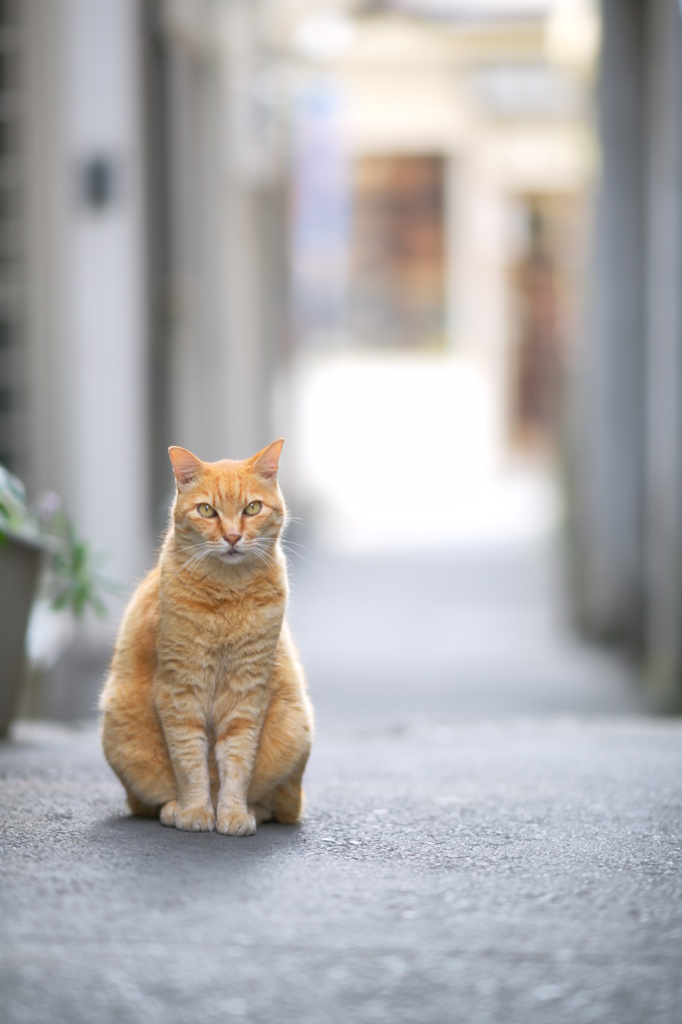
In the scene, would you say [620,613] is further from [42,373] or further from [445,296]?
[445,296]

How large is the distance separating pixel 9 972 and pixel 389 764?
152 cm

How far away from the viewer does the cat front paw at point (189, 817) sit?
200 centimetres

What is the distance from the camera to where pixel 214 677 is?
2.04 metres

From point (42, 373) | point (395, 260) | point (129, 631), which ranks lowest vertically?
point (129, 631)

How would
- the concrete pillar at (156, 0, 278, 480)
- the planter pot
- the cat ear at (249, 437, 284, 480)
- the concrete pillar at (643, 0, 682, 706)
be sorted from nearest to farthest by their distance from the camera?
the cat ear at (249, 437, 284, 480) < the planter pot < the concrete pillar at (643, 0, 682, 706) < the concrete pillar at (156, 0, 278, 480)

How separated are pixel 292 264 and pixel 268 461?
8.86m

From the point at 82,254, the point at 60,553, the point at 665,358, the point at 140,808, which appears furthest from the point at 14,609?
the point at 665,358

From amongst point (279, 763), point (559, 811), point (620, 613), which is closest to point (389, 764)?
point (559, 811)

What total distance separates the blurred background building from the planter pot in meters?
1.43

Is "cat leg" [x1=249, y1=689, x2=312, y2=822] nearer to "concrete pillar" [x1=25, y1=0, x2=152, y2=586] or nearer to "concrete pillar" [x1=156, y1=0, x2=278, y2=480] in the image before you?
"concrete pillar" [x1=25, y1=0, x2=152, y2=586]

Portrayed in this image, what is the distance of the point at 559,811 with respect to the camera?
2.26m

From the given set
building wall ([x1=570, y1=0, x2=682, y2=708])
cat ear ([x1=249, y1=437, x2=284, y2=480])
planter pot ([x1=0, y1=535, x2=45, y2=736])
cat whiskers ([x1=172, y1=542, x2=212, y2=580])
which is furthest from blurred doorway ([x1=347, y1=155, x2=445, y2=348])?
cat whiskers ([x1=172, y1=542, x2=212, y2=580])

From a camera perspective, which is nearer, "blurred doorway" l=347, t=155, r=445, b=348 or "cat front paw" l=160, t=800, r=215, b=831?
"cat front paw" l=160, t=800, r=215, b=831

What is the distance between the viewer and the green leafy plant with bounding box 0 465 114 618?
2.98 metres
